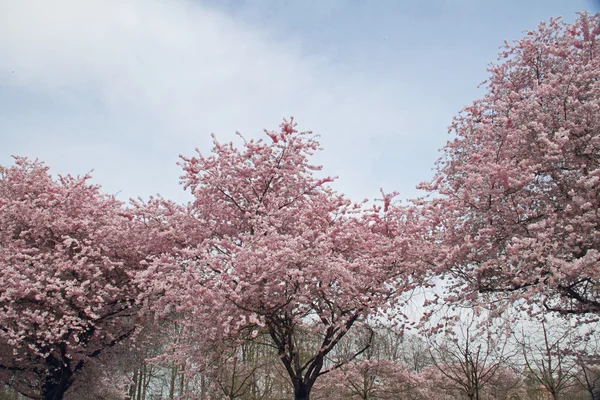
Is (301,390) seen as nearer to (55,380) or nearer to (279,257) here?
(279,257)

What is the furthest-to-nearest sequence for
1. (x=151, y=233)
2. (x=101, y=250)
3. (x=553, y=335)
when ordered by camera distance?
(x=553, y=335)
(x=101, y=250)
(x=151, y=233)

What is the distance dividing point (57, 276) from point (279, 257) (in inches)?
266

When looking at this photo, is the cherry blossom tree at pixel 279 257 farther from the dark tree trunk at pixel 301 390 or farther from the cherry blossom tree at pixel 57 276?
the cherry blossom tree at pixel 57 276

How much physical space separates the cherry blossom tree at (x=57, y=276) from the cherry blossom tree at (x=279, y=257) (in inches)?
83.1

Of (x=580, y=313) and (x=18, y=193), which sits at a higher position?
(x=18, y=193)

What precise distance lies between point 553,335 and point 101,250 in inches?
541

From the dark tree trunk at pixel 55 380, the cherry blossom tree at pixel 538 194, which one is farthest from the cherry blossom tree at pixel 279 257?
the dark tree trunk at pixel 55 380

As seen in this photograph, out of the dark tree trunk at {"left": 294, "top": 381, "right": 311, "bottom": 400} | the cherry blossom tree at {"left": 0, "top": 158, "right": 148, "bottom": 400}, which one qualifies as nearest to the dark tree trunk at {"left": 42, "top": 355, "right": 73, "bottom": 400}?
the cherry blossom tree at {"left": 0, "top": 158, "right": 148, "bottom": 400}

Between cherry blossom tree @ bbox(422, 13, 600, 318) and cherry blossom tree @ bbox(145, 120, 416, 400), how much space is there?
71.1 inches

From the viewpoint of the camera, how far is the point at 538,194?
8188 mm

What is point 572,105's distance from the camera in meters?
7.56

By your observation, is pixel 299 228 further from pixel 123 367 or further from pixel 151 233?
pixel 123 367

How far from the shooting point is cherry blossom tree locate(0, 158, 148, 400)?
11.3 m

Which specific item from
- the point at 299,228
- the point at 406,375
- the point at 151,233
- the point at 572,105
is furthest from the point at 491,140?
the point at 406,375
